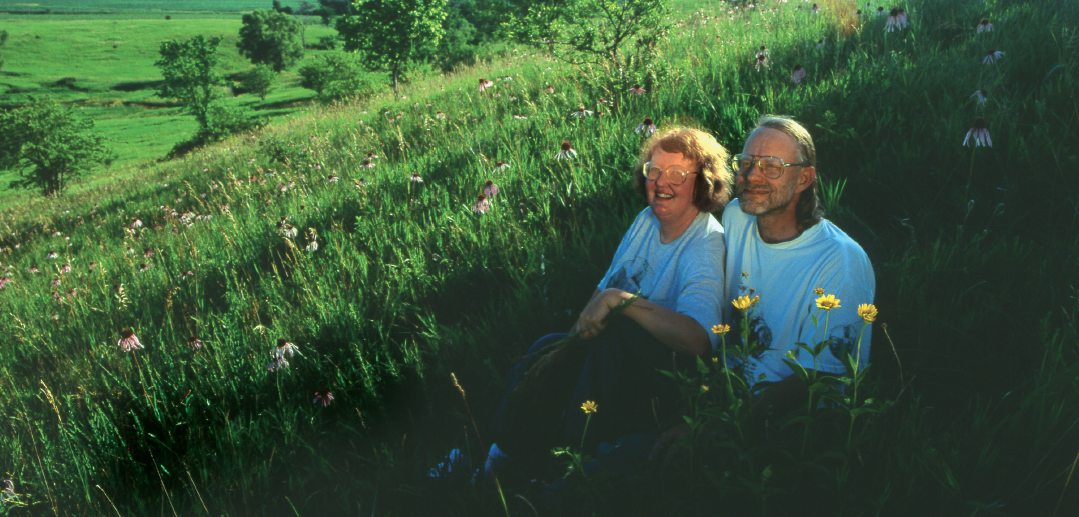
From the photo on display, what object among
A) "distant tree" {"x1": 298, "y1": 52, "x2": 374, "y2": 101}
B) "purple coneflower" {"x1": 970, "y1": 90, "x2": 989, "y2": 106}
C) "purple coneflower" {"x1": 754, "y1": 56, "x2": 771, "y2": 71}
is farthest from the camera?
"distant tree" {"x1": 298, "y1": 52, "x2": 374, "y2": 101}

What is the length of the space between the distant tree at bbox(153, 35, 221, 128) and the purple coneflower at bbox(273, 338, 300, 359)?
4841cm

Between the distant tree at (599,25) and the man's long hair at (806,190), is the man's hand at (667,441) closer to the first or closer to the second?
the man's long hair at (806,190)

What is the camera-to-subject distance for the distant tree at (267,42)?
8831 centimetres

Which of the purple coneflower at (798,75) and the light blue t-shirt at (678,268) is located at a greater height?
the purple coneflower at (798,75)

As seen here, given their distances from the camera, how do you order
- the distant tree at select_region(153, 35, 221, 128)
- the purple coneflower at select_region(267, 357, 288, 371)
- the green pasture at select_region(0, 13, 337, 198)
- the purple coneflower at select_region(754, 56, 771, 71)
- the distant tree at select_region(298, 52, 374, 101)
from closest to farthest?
the purple coneflower at select_region(267, 357, 288, 371), the purple coneflower at select_region(754, 56, 771, 71), the distant tree at select_region(153, 35, 221, 128), the distant tree at select_region(298, 52, 374, 101), the green pasture at select_region(0, 13, 337, 198)

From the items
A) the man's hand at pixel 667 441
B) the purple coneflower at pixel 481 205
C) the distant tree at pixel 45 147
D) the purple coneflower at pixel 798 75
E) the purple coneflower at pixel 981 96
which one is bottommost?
the distant tree at pixel 45 147

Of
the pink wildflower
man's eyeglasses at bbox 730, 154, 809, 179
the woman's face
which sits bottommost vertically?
the woman's face

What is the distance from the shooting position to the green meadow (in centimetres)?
155

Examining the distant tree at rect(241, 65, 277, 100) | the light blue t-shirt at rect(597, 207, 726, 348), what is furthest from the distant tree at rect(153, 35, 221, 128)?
the light blue t-shirt at rect(597, 207, 726, 348)

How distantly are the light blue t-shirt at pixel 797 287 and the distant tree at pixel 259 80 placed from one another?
7333 centimetres

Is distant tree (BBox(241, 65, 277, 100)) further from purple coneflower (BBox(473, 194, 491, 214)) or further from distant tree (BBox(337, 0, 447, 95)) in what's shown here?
purple coneflower (BBox(473, 194, 491, 214))

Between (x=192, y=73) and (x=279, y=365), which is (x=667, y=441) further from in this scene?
(x=192, y=73)

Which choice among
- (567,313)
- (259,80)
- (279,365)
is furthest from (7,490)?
(259,80)

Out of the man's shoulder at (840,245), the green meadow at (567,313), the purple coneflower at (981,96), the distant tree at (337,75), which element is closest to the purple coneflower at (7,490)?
the green meadow at (567,313)
